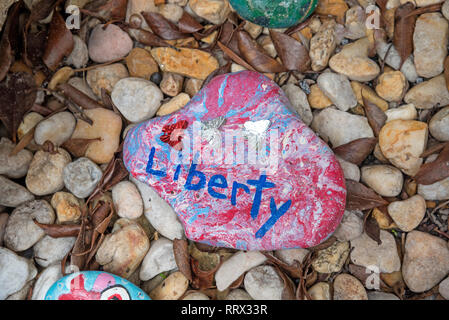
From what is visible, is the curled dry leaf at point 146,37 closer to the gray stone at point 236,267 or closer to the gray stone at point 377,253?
the gray stone at point 236,267

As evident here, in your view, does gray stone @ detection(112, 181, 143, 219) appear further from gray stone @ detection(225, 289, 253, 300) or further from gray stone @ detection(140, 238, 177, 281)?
gray stone @ detection(225, 289, 253, 300)

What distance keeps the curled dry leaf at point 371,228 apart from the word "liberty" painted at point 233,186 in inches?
14.6

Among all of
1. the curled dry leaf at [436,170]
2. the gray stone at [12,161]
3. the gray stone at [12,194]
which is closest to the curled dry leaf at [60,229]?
the gray stone at [12,194]

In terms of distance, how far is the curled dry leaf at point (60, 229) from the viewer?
1798 millimetres

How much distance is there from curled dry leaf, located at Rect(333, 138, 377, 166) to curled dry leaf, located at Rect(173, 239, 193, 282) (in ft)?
2.57

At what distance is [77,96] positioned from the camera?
6.39 ft

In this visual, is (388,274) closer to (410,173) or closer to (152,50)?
(410,173)

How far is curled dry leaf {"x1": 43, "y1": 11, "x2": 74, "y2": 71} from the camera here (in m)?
1.92

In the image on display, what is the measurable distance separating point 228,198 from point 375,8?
1087 millimetres

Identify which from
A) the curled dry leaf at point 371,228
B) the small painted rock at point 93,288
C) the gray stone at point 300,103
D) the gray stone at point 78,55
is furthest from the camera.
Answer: the gray stone at point 78,55

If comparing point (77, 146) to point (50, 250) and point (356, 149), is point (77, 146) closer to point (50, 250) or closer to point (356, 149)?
point (50, 250)

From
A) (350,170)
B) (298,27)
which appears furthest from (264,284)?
(298,27)
